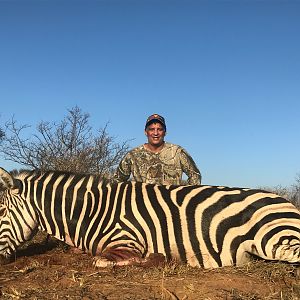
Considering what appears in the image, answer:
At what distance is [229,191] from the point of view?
3670mm

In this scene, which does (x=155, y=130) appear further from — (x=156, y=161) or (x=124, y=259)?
(x=124, y=259)

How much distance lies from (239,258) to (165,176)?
240 centimetres

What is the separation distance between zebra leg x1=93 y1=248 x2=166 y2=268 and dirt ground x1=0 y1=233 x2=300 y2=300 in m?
0.08

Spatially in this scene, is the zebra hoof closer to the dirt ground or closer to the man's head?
the dirt ground

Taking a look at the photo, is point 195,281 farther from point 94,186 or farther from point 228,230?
point 94,186

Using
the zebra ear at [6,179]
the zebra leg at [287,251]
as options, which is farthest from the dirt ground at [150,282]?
the zebra ear at [6,179]

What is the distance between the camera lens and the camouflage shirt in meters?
5.59

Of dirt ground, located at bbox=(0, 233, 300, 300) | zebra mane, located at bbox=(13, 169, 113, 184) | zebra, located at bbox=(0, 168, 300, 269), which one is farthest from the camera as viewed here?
zebra mane, located at bbox=(13, 169, 113, 184)

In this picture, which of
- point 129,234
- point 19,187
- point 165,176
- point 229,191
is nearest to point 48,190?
point 19,187

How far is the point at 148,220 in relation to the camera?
3.56 meters

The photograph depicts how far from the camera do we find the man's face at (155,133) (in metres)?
5.51

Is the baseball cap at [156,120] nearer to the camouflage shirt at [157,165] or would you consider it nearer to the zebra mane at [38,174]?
the camouflage shirt at [157,165]

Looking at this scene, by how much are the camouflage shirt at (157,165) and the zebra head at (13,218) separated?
1939 millimetres

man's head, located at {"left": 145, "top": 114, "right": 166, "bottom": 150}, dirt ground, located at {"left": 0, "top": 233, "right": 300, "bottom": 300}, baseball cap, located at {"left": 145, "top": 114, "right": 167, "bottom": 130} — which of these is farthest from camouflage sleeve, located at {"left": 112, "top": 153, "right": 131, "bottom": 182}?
dirt ground, located at {"left": 0, "top": 233, "right": 300, "bottom": 300}
